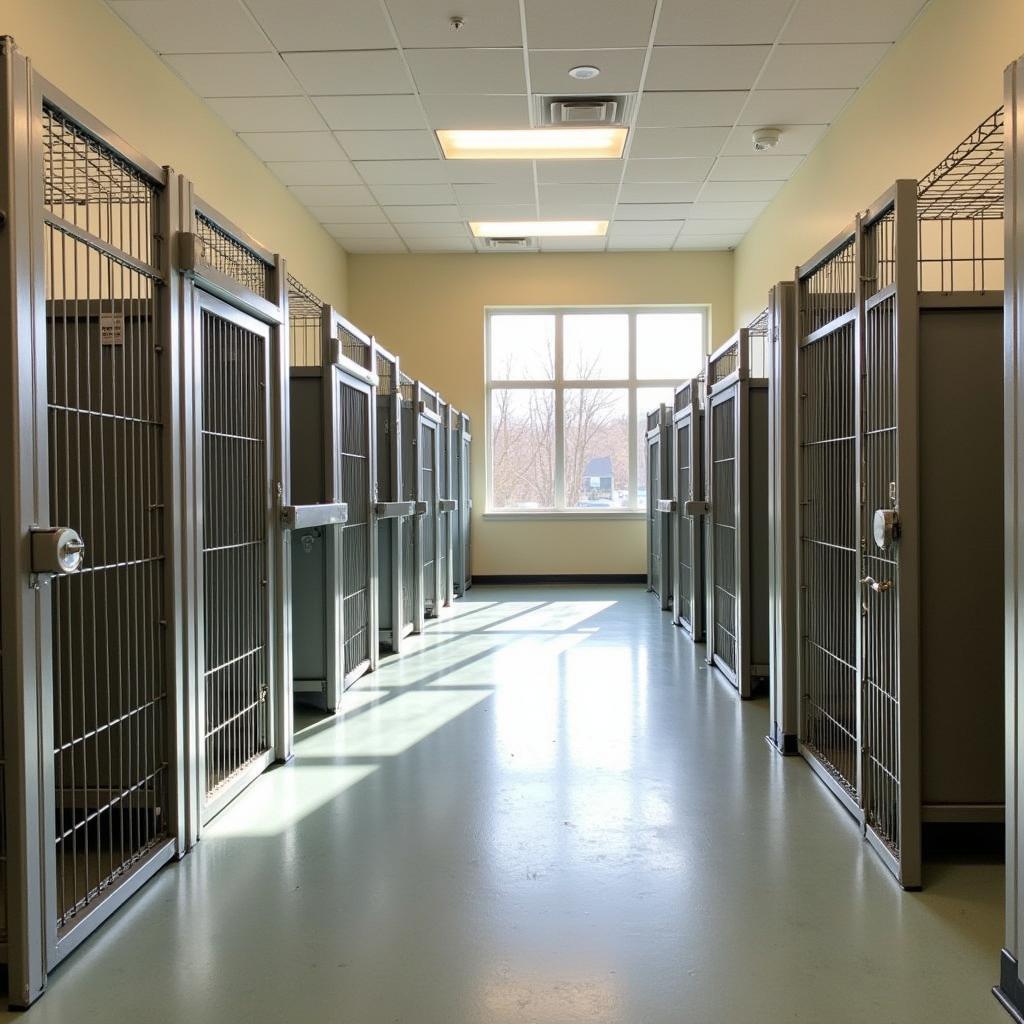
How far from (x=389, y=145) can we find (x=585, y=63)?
2.07 meters

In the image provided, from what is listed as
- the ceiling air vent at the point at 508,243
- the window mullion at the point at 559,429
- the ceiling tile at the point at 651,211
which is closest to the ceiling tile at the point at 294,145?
the ceiling air vent at the point at 508,243

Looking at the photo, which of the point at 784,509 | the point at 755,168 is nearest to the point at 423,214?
the point at 755,168

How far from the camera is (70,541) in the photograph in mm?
2062

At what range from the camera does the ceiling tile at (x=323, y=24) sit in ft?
17.3

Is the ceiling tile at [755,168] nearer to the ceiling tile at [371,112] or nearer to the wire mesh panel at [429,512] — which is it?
the ceiling tile at [371,112]

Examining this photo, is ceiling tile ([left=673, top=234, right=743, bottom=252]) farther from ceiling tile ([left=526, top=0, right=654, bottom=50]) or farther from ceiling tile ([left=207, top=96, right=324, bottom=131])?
ceiling tile ([left=207, top=96, right=324, bottom=131])

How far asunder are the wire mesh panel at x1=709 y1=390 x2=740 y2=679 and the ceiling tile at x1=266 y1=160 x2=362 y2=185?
4377mm

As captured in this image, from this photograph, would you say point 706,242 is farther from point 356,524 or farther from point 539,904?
A: point 539,904

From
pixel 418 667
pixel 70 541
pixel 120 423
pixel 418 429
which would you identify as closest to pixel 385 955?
pixel 70 541

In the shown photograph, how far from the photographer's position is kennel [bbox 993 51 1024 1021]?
6.30 feet

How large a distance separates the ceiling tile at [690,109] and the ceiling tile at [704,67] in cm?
13

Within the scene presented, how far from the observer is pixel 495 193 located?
862 centimetres

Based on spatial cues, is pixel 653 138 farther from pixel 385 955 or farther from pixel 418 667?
pixel 385 955

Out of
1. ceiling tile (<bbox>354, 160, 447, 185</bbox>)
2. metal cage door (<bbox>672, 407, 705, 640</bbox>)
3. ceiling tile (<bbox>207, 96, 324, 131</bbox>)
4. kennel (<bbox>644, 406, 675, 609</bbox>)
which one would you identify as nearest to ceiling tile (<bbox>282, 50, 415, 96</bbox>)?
ceiling tile (<bbox>207, 96, 324, 131</bbox>)
